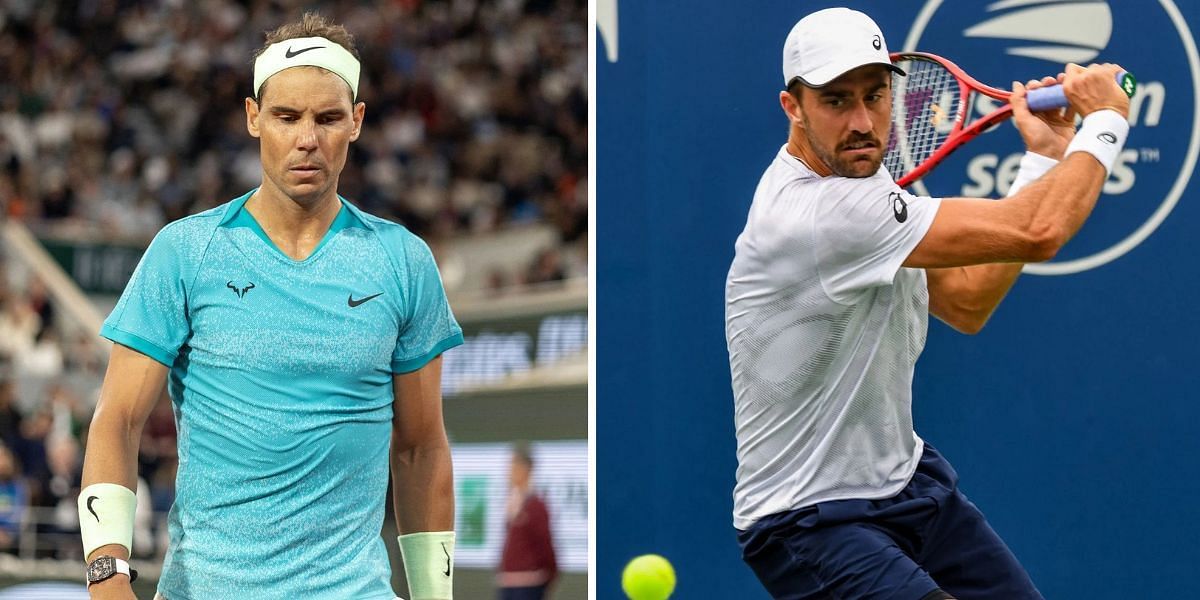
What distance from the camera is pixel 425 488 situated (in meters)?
3.79

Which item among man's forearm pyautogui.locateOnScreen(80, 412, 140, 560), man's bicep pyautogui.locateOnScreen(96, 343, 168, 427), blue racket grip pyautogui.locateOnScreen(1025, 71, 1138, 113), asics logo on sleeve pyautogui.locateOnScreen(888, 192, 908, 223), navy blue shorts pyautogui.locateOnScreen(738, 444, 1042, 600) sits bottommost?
navy blue shorts pyautogui.locateOnScreen(738, 444, 1042, 600)

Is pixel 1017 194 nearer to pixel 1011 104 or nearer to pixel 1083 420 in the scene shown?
pixel 1011 104

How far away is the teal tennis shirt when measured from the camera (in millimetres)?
3420

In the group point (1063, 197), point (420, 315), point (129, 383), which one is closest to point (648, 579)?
point (420, 315)

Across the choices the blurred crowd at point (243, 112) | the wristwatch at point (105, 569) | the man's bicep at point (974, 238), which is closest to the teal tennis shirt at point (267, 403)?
the wristwatch at point (105, 569)

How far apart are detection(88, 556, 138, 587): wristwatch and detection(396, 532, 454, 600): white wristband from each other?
68 centimetres

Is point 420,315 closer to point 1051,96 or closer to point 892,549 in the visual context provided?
point 892,549

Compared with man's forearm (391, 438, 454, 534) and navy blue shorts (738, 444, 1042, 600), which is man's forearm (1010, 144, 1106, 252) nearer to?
navy blue shorts (738, 444, 1042, 600)

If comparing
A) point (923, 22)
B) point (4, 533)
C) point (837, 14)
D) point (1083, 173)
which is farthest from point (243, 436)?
point (4, 533)

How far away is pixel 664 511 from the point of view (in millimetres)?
5129

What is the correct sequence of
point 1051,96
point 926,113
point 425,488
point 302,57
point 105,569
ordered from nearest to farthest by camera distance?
point 105,569
point 302,57
point 425,488
point 1051,96
point 926,113

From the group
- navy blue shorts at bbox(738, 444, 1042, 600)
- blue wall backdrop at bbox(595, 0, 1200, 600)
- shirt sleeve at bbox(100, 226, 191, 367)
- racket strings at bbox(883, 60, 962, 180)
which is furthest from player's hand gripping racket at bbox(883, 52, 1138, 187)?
shirt sleeve at bbox(100, 226, 191, 367)

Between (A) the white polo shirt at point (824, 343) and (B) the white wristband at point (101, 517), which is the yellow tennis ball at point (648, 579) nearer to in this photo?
(A) the white polo shirt at point (824, 343)

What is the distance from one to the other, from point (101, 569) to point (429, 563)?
77 cm
